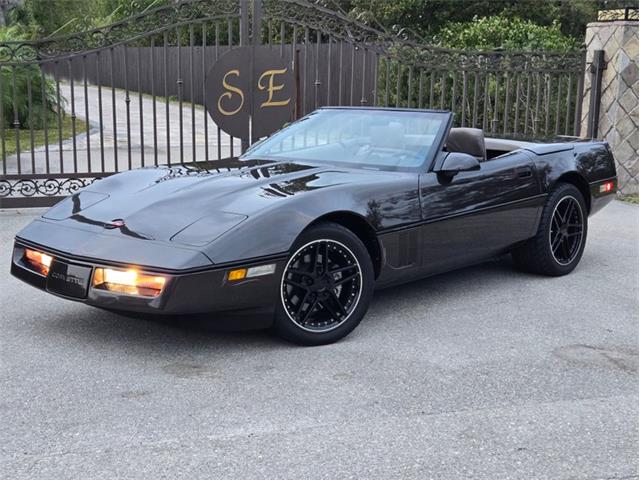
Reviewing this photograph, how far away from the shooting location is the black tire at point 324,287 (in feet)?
14.8

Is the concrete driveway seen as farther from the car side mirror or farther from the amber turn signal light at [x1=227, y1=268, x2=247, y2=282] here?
the car side mirror

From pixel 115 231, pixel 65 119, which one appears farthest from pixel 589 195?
pixel 65 119

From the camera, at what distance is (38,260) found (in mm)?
4578

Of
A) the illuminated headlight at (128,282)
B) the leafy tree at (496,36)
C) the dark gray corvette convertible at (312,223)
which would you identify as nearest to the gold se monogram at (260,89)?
the dark gray corvette convertible at (312,223)

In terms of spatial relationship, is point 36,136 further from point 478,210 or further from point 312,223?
point 312,223

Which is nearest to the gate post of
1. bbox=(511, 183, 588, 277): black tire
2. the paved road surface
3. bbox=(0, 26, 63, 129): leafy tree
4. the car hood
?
bbox=(511, 183, 588, 277): black tire

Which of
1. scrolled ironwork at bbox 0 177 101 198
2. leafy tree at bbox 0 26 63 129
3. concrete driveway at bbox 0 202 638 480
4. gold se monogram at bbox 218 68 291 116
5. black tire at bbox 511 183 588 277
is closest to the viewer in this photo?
concrete driveway at bbox 0 202 638 480

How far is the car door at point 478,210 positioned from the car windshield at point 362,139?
283 millimetres

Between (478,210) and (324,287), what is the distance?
1.48 meters

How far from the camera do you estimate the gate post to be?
1067 cm

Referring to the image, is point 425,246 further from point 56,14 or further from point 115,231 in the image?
point 56,14

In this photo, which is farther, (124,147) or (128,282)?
(124,147)

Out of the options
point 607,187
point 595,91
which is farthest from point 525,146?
point 595,91

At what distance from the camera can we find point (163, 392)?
3.91 meters
